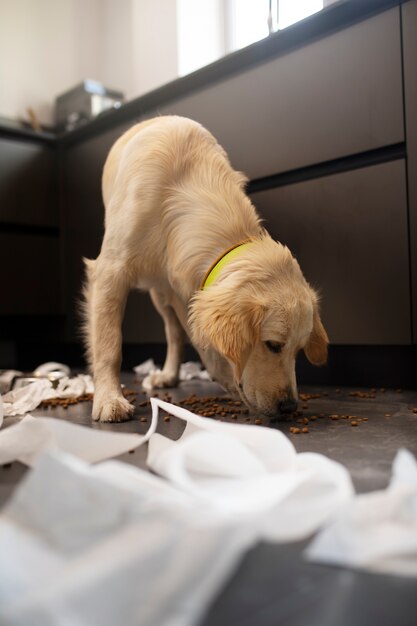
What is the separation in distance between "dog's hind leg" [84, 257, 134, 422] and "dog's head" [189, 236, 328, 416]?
1.02 feet

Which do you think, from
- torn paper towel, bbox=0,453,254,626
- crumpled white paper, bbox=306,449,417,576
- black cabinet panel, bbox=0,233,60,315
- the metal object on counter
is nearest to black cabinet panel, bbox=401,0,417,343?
crumpled white paper, bbox=306,449,417,576

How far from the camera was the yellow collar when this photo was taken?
4.95 feet

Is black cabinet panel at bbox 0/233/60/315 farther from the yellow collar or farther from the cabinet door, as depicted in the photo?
the yellow collar

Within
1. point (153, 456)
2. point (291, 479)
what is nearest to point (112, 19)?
point (153, 456)

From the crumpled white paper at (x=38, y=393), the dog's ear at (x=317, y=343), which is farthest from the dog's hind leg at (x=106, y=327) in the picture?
the dog's ear at (x=317, y=343)

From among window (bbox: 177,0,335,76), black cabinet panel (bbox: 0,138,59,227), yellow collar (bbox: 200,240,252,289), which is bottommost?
A: yellow collar (bbox: 200,240,252,289)

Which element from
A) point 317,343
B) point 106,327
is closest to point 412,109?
point 317,343

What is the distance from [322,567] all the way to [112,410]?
963mm

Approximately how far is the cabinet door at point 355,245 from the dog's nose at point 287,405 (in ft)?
2.13

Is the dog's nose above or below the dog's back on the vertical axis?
below

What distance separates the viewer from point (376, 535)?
0.61 meters

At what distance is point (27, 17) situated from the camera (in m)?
3.91

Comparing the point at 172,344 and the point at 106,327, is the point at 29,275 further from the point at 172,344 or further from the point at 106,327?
the point at 106,327

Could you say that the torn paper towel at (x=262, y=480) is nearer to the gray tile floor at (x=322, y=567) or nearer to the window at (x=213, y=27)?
the gray tile floor at (x=322, y=567)
